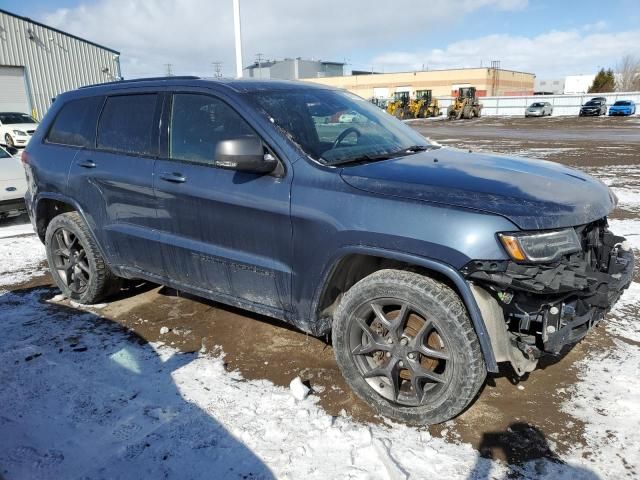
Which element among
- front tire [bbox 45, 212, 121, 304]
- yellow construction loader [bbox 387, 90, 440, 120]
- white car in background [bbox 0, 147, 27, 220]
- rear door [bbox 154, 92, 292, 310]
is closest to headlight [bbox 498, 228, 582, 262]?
rear door [bbox 154, 92, 292, 310]

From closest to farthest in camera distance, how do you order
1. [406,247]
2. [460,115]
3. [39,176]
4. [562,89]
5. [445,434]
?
1. [406,247]
2. [445,434]
3. [39,176]
4. [460,115]
5. [562,89]

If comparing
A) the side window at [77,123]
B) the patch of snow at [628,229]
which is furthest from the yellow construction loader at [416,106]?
the side window at [77,123]

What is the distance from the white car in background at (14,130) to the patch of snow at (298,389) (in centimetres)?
1938

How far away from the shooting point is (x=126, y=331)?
4.03 metres

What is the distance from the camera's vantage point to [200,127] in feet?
11.3

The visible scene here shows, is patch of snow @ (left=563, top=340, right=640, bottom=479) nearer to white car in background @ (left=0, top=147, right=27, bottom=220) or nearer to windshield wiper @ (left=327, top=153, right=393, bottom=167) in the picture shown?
windshield wiper @ (left=327, top=153, right=393, bottom=167)

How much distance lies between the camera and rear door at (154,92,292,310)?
3.07 meters

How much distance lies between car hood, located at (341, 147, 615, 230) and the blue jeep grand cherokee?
1 cm

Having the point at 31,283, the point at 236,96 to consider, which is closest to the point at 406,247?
the point at 236,96

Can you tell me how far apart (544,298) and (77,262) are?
12.4 ft

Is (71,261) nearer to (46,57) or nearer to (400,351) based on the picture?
(400,351)

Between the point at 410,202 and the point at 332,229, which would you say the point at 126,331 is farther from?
the point at 410,202

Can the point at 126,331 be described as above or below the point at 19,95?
below

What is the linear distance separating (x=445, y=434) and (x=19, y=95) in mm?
28623
